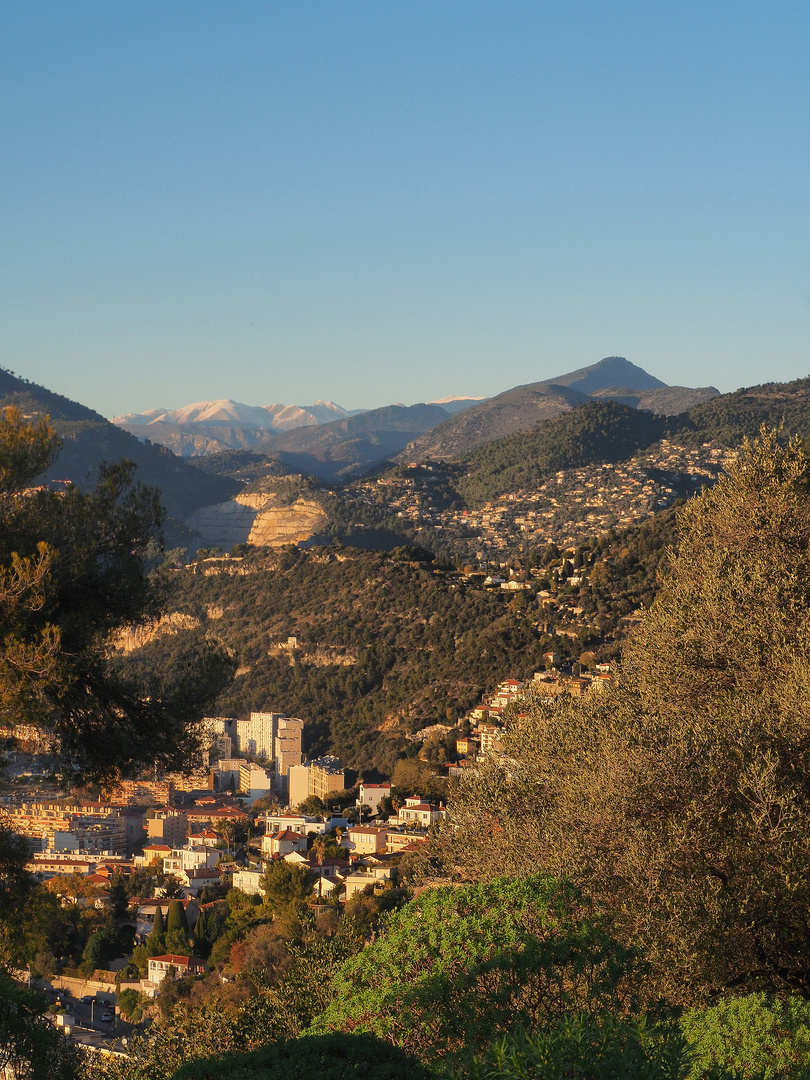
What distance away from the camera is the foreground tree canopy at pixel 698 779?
8.28 m

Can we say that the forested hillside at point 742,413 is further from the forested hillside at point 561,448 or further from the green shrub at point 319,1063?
the green shrub at point 319,1063

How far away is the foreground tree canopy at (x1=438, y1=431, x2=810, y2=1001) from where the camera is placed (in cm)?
828

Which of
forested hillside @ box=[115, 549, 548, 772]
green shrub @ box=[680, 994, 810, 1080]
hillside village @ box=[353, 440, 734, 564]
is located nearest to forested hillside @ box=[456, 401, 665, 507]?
hillside village @ box=[353, 440, 734, 564]

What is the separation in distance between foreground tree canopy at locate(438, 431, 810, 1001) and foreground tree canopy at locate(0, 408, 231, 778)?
322 centimetres

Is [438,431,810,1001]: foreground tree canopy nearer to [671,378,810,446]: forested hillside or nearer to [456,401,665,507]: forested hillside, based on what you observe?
[671,378,810,446]: forested hillside

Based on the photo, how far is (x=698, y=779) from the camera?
880 centimetres

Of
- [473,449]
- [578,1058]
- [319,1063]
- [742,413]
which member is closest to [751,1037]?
[578,1058]

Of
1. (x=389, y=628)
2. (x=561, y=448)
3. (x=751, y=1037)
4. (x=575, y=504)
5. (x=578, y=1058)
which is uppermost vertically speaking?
(x=561, y=448)

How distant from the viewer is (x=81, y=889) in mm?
28500

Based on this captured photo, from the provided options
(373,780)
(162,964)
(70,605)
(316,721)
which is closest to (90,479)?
(70,605)

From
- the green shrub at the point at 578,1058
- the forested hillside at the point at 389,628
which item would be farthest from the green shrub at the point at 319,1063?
the forested hillside at the point at 389,628

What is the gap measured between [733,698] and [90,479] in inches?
242

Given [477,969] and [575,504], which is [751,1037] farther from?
[575,504]

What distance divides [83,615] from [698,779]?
4813 mm
